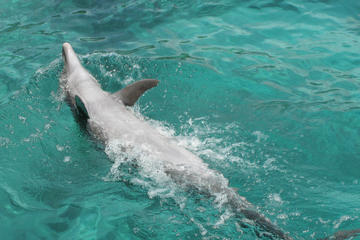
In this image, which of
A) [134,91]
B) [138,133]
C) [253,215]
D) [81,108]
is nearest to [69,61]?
[81,108]

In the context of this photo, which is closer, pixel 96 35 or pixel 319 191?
pixel 319 191

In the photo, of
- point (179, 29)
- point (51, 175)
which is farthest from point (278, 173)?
point (179, 29)

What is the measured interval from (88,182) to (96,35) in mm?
5320

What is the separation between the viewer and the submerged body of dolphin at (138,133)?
414cm

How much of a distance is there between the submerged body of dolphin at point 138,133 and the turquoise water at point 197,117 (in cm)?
16

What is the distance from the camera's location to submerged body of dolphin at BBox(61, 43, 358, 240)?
13.6 feet

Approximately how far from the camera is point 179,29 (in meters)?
9.16

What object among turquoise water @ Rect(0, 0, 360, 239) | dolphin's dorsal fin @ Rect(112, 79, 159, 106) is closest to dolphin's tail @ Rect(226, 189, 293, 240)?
turquoise water @ Rect(0, 0, 360, 239)

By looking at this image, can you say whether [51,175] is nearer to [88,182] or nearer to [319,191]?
[88,182]

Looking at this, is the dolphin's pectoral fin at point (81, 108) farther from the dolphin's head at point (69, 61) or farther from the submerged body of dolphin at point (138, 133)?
the dolphin's head at point (69, 61)

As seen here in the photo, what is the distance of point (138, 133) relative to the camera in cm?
504

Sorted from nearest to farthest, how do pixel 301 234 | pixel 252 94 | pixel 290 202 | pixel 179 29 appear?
1. pixel 301 234
2. pixel 290 202
3. pixel 252 94
4. pixel 179 29

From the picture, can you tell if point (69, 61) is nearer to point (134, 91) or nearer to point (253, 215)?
point (134, 91)

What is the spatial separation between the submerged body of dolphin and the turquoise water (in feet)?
0.52
